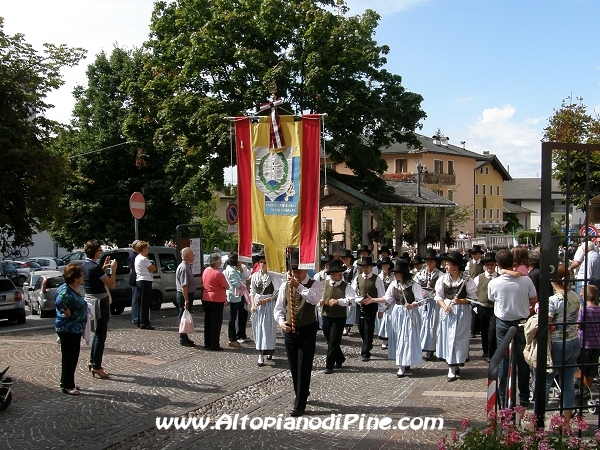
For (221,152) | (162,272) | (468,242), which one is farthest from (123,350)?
(468,242)

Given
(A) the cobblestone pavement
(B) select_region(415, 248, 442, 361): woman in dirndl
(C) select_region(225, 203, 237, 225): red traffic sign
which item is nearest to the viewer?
(A) the cobblestone pavement

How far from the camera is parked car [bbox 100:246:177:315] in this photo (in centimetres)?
1947

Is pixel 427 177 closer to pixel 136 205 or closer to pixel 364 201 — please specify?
pixel 364 201

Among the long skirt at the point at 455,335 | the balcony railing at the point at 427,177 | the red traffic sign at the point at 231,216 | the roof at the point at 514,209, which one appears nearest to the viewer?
the long skirt at the point at 455,335

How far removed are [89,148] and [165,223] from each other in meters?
5.44

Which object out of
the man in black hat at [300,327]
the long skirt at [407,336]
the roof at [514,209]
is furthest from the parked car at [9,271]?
the roof at [514,209]

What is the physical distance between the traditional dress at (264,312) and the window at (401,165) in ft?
197

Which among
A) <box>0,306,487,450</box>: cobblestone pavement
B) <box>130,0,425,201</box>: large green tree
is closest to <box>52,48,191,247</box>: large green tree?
<box>130,0,425,201</box>: large green tree

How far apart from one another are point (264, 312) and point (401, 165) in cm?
6025

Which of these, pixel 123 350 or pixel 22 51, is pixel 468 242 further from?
pixel 123 350

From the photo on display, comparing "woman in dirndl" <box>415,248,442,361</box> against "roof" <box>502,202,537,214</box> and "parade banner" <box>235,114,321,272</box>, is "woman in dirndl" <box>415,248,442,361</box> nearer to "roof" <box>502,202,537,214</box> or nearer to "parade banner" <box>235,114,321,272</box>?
"parade banner" <box>235,114,321,272</box>

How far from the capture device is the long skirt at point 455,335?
1034 centimetres

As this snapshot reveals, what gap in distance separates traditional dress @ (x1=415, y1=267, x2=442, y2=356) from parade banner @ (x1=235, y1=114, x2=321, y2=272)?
12.1ft

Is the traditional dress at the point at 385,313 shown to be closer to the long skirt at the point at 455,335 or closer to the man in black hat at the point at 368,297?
the man in black hat at the point at 368,297
